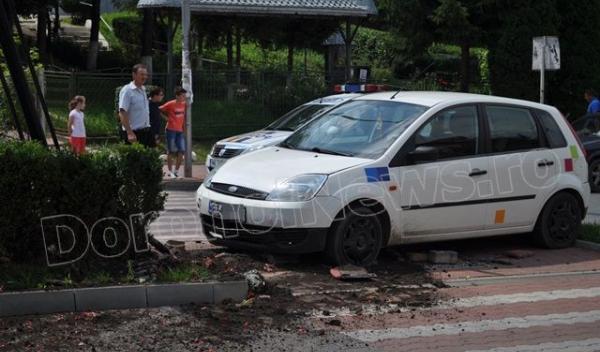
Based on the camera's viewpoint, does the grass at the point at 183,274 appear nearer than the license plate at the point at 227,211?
Yes

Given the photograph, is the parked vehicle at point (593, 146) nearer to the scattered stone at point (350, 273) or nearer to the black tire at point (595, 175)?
the black tire at point (595, 175)

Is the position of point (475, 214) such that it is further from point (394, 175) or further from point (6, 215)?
point (6, 215)

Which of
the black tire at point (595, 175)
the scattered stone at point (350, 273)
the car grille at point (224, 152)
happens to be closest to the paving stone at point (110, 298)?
the scattered stone at point (350, 273)

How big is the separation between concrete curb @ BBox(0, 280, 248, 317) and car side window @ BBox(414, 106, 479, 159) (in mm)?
2655

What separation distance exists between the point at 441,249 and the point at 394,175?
5.16 ft

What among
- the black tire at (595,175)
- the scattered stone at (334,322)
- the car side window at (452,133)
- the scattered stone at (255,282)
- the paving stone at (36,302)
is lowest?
the black tire at (595,175)

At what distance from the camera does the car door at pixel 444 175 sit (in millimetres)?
8156

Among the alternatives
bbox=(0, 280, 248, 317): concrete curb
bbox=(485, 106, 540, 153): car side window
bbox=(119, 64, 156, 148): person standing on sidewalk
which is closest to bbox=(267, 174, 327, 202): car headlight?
bbox=(0, 280, 248, 317): concrete curb

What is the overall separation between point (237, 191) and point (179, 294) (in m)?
1.58

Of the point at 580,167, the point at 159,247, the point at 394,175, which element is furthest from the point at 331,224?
the point at 580,167

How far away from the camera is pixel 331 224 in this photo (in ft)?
25.2

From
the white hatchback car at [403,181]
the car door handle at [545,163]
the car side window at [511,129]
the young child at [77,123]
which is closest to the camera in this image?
the white hatchback car at [403,181]

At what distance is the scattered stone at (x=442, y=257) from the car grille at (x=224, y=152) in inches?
241

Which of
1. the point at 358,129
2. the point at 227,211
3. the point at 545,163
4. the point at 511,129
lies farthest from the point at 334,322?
the point at 545,163
